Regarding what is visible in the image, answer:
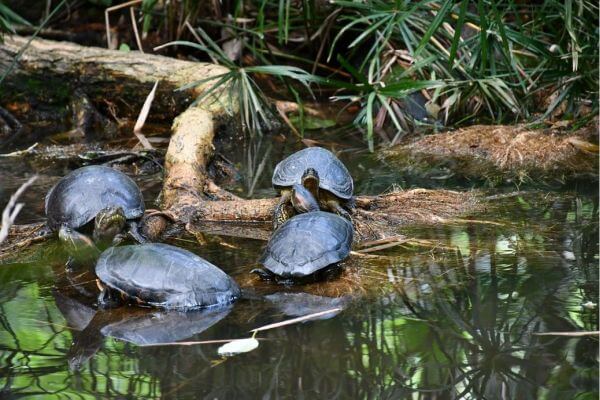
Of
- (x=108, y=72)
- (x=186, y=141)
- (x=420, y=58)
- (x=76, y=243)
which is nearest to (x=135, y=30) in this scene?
(x=108, y=72)

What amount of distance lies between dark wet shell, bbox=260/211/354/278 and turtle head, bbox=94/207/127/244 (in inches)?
40.6

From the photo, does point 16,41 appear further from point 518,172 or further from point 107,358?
point 107,358

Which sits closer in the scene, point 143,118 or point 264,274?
point 264,274

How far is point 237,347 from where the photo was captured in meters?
3.67

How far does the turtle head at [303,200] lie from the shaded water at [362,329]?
370mm

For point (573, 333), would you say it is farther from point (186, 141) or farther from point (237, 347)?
point (186, 141)

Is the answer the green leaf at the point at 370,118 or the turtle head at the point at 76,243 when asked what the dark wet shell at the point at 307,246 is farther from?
the green leaf at the point at 370,118

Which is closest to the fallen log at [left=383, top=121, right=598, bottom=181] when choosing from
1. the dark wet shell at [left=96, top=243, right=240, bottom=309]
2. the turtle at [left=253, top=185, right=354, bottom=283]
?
the turtle at [left=253, top=185, right=354, bottom=283]

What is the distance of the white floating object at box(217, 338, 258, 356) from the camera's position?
12.0 ft

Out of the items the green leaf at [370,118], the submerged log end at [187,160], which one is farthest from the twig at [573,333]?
the green leaf at [370,118]

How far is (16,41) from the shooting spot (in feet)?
31.1

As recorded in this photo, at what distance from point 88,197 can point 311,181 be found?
1.53 metres

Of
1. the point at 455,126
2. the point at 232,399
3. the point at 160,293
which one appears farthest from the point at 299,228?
the point at 455,126

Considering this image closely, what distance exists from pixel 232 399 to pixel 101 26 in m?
9.82
